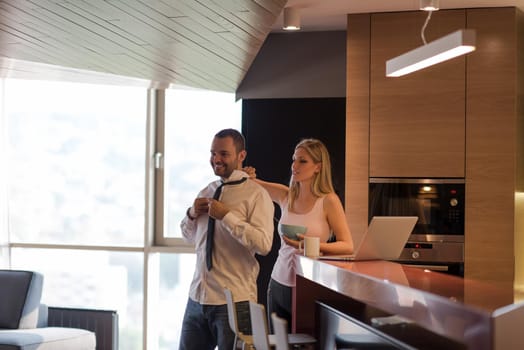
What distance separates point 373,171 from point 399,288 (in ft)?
10.4

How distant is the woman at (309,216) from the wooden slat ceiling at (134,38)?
81cm

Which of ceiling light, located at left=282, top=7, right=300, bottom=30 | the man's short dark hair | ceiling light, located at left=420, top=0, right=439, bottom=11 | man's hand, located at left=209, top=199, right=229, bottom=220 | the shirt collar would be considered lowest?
man's hand, located at left=209, top=199, right=229, bottom=220

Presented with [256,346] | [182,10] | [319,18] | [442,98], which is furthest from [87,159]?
[256,346]

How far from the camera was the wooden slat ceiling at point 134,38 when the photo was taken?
13.0ft

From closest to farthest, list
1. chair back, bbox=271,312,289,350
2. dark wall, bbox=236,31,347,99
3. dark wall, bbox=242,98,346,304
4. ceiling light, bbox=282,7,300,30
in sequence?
chair back, bbox=271,312,289,350 < ceiling light, bbox=282,7,300,30 < dark wall, bbox=242,98,346,304 < dark wall, bbox=236,31,347,99

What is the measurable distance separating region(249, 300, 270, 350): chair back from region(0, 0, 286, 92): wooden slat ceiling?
1.41m

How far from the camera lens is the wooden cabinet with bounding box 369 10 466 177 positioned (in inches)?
229

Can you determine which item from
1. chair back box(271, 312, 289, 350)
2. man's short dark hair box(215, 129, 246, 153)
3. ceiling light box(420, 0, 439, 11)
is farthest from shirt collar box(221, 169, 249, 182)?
ceiling light box(420, 0, 439, 11)

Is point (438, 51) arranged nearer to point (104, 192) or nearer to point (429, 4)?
point (429, 4)

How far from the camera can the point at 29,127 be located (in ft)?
26.8

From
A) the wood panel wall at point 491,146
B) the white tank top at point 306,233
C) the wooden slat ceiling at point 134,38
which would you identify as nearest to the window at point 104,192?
the wooden slat ceiling at point 134,38

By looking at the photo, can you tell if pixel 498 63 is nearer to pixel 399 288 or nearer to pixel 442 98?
pixel 442 98

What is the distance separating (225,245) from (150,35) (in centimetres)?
136

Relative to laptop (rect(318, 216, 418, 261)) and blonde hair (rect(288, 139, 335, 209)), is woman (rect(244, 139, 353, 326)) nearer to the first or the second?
blonde hair (rect(288, 139, 335, 209))
